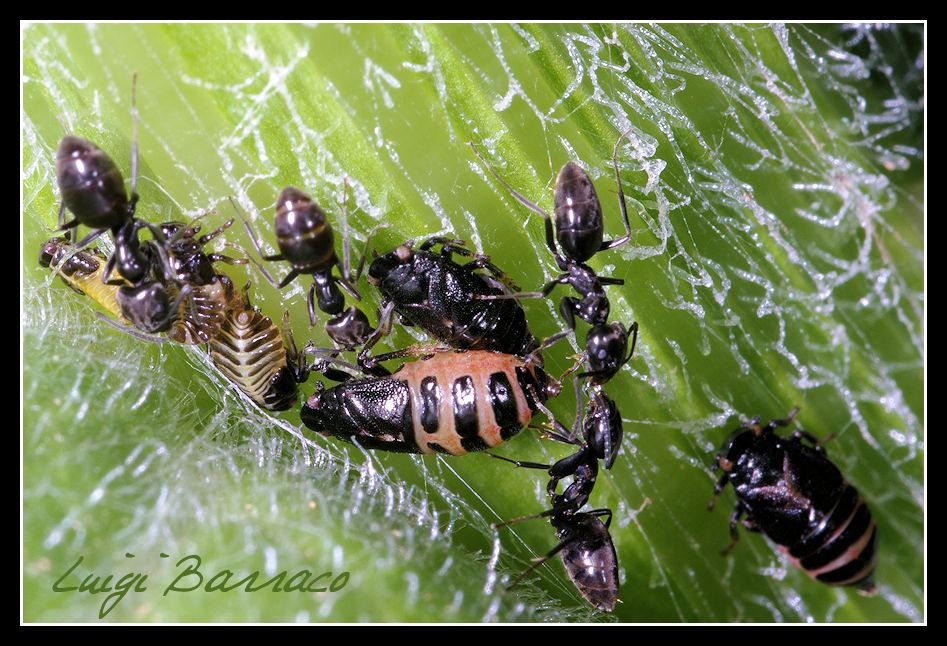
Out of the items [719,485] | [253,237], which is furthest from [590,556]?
[253,237]

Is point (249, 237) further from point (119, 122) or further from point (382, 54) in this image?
point (382, 54)

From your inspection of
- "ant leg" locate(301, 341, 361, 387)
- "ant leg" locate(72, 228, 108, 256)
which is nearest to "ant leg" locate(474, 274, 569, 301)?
"ant leg" locate(301, 341, 361, 387)

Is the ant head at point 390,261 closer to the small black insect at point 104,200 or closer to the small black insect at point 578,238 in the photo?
the small black insect at point 578,238

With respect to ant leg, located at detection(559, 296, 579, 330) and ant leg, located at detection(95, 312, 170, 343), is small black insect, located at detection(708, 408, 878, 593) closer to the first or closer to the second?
ant leg, located at detection(559, 296, 579, 330)

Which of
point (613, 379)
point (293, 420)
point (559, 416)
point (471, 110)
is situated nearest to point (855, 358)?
point (613, 379)

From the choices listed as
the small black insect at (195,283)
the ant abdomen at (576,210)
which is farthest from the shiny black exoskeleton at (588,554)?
the small black insect at (195,283)

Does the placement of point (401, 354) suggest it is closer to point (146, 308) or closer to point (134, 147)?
point (146, 308)
